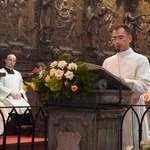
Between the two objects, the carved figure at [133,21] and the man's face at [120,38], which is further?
the carved figure at [133,21]

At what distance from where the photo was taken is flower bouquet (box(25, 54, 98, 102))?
3.71 m

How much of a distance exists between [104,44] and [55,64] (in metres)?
9.96

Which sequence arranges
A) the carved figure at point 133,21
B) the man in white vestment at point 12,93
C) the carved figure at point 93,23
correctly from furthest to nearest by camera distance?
the carved figure at point 133,21 → the carved figure at point 93,23 → the man in white vestment at point 12,93

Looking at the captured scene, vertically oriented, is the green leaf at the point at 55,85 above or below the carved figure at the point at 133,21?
below

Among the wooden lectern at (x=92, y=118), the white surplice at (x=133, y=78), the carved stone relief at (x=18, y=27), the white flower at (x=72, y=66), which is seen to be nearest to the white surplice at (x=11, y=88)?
the carved stone relief at (x=18, y=27)

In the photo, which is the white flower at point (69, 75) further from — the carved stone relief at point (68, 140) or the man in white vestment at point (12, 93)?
the man in white vestment at point (12, 93)

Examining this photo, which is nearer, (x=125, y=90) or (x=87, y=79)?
(x=87, y=79)

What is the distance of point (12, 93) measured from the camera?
893cm

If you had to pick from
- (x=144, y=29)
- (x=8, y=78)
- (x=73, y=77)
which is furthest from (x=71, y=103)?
(x=144, y=29)

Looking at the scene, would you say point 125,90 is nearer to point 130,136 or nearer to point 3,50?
point 130,136

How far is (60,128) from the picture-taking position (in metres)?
3.93

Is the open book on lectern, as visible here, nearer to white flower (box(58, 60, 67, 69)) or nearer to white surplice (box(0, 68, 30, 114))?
white flower (box(58, 60, 67, 69))

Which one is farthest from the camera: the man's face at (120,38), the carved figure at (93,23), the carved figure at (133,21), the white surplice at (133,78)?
the carved figure at (133,21)

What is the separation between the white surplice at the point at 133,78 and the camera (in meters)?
4.56
